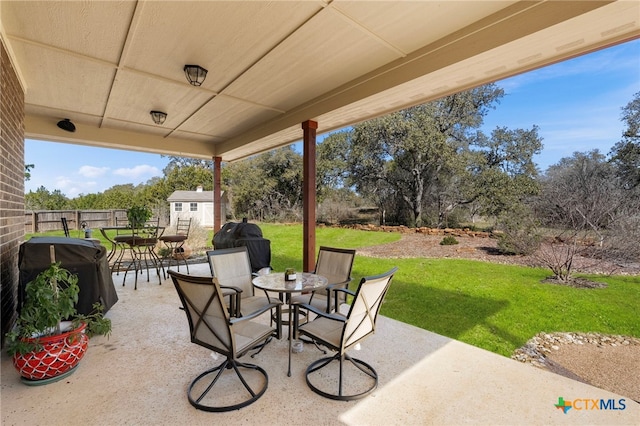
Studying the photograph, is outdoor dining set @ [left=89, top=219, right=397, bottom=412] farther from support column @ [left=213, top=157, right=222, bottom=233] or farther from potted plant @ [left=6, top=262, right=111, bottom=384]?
support column @ [left=213, top=157, right=222, bottom=233]

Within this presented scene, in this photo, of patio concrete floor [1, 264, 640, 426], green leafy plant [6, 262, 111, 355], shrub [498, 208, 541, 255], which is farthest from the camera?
shrub [498, 208, 541, 255]

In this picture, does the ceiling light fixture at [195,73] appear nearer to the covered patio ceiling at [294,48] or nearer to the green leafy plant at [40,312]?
the covered patio ceiling at [294,48]

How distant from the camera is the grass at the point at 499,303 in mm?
3723

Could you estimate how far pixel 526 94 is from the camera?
1123 cm

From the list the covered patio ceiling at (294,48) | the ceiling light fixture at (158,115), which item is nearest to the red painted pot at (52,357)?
the covered patio ceiling at (294,48)

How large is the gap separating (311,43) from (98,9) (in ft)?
5.97

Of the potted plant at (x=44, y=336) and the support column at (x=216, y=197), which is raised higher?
the support column at (x=216, y=197)

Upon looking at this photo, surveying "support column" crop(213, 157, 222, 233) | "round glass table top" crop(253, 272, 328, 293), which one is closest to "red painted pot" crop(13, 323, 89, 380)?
"round glass table top" crop(253, 272, 328, 293)

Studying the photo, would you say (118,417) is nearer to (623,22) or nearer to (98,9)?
(98,9)

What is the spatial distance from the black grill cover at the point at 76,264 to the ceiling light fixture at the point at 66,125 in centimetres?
339

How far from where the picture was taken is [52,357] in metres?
2.28

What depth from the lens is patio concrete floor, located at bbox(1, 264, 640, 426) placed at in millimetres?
1946

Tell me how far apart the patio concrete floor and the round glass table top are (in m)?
0.69

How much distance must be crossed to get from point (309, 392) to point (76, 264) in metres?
2.85
